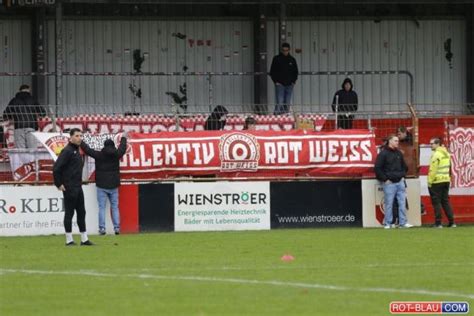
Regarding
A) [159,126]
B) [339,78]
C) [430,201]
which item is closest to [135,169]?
[159,126]

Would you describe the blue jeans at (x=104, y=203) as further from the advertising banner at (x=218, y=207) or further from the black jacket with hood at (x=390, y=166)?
the black jacket with hood at (x=390, y=166)

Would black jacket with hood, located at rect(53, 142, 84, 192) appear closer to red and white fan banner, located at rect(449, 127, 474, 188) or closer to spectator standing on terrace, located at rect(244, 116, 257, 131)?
spectator standing on terrace, located at rect(244, 116, 257, 131)

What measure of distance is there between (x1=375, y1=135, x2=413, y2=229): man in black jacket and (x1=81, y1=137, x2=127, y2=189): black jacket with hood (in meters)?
5.24

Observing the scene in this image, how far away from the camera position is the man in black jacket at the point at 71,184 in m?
21.5

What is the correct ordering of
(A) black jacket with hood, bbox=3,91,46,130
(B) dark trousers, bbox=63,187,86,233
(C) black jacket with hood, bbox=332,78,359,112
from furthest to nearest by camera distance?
(C) black jacket with hood, bbox=332,78,359,112 → (A) black jacket with hood, bbox=3,91,46,130 → (B) dark trousers, bbox=63,187,86,233

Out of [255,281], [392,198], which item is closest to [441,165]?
[392,198]

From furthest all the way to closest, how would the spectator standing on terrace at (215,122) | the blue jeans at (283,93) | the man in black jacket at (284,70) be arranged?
the blue jeans at (283,93), the man in black jacket at (284,70), the spectator standing on terrace at (215,122)

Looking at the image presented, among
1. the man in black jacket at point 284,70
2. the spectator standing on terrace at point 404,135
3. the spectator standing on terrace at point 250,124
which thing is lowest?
the spectator standing on terrace at point 404,135

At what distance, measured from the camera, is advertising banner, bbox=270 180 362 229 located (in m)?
26.0

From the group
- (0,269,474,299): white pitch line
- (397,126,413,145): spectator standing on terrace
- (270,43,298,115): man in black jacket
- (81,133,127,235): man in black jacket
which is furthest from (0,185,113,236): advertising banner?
(270,43,298,115): man in black jacket

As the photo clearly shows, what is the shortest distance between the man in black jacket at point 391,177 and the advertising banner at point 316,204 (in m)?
0.68

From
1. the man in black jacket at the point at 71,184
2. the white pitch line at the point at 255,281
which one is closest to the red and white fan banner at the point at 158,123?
the man in black jacket at the point at 71,184

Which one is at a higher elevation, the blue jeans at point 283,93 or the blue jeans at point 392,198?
the blue jeans at point 283,93

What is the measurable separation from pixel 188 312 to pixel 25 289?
2984 mm
